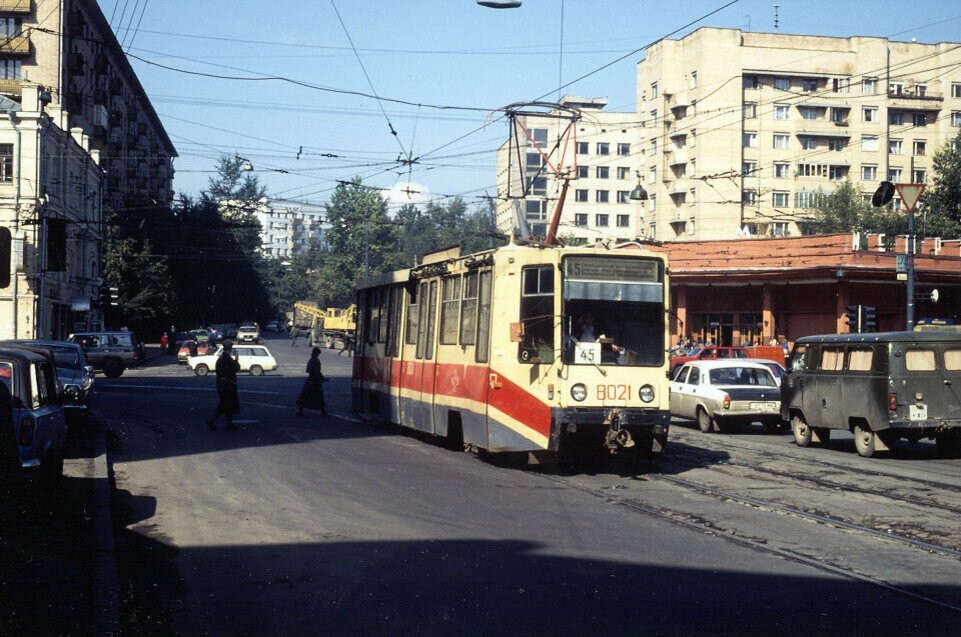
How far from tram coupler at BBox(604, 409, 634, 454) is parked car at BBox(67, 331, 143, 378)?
36.5 metres

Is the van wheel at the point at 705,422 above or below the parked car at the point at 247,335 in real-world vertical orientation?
below

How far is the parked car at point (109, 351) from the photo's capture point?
46.6 meters

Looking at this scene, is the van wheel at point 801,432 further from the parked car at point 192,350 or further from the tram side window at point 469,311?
the parked car at point 192,350

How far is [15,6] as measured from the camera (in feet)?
197

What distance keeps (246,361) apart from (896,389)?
3767 cm

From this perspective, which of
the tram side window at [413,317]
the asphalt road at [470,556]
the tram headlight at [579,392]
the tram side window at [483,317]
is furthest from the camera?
the tram side window at [413,317]

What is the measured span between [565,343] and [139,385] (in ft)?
93.8

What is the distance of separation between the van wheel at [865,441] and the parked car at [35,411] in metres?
12.5

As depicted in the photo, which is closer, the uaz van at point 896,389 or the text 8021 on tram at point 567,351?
the text 8021 on tram at point 567,351

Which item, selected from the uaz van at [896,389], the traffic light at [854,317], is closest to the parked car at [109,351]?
the traffic light at [854,317]

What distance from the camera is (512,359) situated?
14695 millimetres

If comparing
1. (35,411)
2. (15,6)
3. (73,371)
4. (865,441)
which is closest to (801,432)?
(865,441)

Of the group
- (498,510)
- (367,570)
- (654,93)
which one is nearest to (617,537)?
(498,510)

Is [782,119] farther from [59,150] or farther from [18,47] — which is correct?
[18,47]
